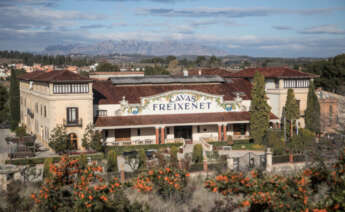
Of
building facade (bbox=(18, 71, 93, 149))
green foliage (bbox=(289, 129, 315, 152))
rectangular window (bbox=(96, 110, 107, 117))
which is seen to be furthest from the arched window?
green foliage (bbox=(289, 129, 315, 152))

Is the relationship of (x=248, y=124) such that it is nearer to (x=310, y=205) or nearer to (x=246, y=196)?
(x=246, y=196)

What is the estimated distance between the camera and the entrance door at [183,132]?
45906mm

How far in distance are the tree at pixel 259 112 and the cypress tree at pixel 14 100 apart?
30.4 metres

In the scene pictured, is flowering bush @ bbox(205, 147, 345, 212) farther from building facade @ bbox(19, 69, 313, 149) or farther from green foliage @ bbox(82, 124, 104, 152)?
building facade @ bbox(19, 69, 313, 149)

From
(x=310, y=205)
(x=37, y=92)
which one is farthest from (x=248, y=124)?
(x=310, y=205)

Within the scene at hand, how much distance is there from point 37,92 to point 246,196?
112ft

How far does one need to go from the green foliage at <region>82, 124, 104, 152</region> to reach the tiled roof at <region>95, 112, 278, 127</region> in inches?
45.8

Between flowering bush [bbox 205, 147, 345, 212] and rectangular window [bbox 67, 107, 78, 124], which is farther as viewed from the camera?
rectangular window [bbox 67, 107, 78, 124]

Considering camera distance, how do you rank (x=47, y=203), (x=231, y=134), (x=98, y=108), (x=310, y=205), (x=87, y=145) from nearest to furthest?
(x=310, y=205) → (x=47, y=203) → (x=87, y=145) → (x=98, y=108) → (x=231, y=134)

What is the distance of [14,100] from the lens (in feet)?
189

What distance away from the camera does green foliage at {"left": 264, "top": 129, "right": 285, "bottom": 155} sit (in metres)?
36.1

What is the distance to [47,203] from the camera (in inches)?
602

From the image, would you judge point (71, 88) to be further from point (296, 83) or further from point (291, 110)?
point (296, 83)

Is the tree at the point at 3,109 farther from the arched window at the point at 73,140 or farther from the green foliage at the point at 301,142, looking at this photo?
the green foliage at the point at 301,142
